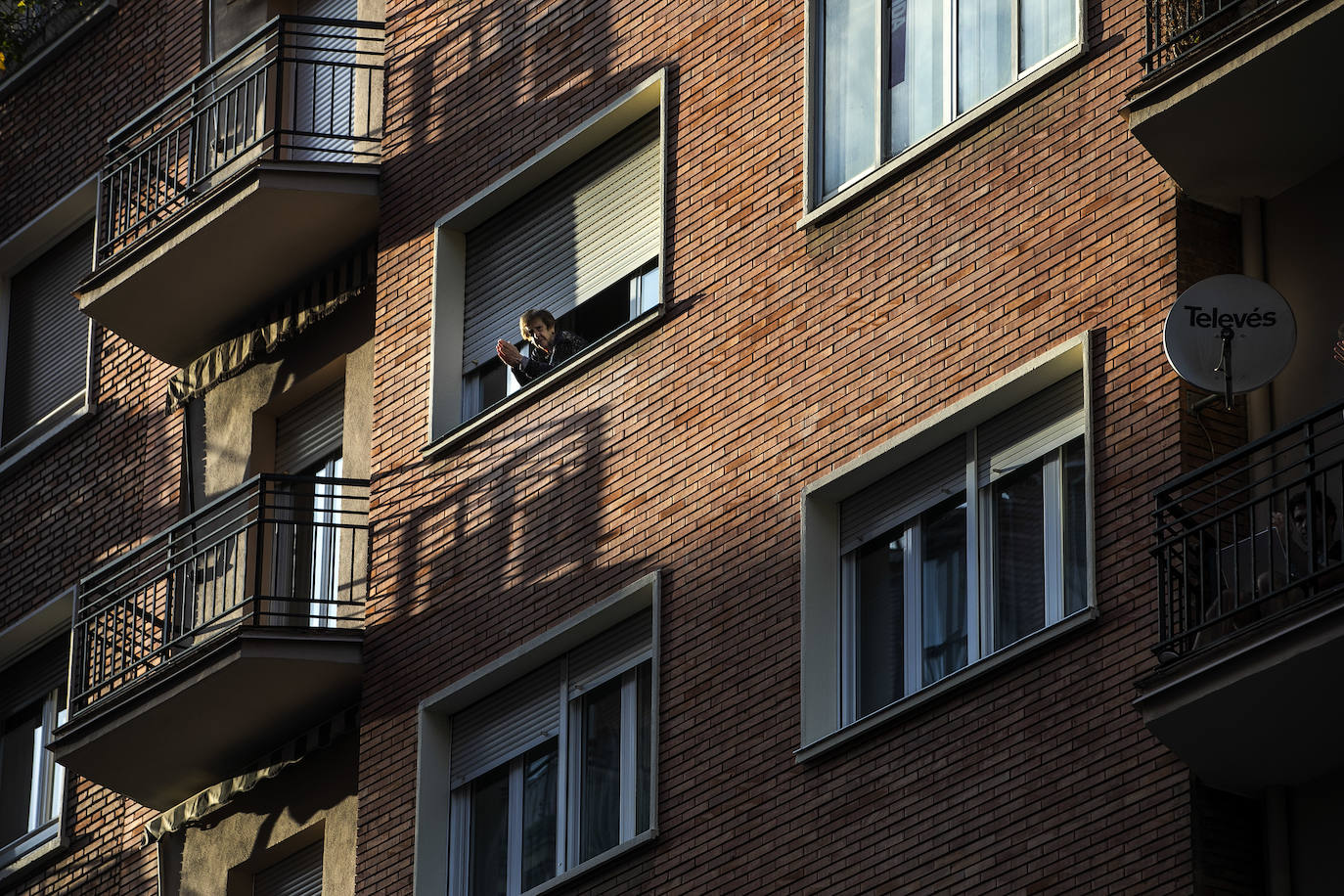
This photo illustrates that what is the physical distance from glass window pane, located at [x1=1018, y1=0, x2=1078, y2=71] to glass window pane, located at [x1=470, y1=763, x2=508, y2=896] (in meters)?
5.64

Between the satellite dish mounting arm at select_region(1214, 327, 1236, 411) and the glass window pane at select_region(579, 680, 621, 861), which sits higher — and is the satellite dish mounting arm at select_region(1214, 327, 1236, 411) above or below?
above

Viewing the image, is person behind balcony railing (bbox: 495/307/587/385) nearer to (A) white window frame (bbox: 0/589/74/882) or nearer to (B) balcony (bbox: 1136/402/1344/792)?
(A) white window frame (bbox: 0/589/74/882)

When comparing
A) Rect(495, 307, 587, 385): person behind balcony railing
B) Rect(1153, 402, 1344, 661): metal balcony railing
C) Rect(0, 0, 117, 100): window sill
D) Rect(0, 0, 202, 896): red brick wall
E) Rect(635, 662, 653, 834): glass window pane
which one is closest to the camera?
Rect(1153, 402, 1344, 661): metal balcony railing

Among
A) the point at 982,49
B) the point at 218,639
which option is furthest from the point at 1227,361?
the point at 218,639

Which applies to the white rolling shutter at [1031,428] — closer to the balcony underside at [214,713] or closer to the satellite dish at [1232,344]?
the satellite dish at [1232,344]

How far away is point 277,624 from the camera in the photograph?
65.7 feet

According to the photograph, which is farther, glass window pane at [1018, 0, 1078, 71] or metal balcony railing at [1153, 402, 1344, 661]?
glass window pane at [1018, 0, 1078, 71]

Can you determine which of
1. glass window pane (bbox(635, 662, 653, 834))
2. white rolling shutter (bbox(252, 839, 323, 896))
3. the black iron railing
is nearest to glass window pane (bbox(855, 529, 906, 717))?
glass window pane (bbox(635, 662, 653, 834))

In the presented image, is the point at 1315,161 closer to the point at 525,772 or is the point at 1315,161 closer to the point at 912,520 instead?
the point at 912,520

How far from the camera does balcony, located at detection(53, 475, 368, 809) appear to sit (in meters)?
18.6

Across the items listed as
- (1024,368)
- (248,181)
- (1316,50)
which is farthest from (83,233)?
(1316,50)

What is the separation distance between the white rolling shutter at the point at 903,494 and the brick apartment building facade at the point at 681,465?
0.02 metres

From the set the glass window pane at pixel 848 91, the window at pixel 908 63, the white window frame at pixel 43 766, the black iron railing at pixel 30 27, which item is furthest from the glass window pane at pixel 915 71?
the black iron railing at pixel 30 27

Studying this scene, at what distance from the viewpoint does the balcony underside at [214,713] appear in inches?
725
